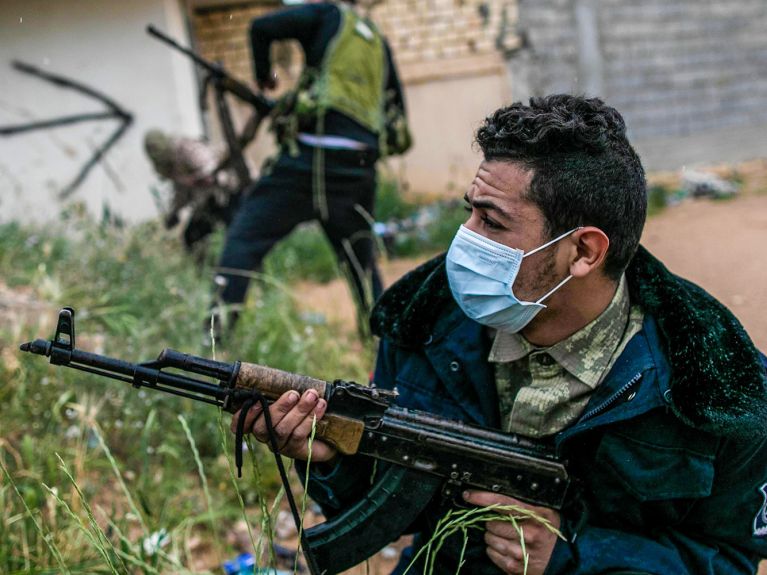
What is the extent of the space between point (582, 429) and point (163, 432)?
217cm

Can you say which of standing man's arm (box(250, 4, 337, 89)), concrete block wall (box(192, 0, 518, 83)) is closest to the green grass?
standing man's arm (box(250, 4, 337, 89))

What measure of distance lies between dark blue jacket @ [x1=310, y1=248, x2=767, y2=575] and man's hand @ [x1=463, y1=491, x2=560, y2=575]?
3 cm

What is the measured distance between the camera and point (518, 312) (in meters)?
1.79

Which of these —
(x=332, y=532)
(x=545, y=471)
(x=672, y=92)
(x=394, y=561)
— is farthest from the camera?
(x=672, y=92)

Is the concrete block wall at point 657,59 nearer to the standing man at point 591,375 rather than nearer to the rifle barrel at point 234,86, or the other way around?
the rifle barrel at point 234,86

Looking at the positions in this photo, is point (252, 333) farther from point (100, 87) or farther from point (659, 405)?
point (100, 87)

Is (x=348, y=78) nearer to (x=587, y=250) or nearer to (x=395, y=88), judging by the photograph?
(x=395, y=88)

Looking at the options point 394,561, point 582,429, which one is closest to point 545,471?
point 582,429

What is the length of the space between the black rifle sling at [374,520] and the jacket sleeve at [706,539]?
32 centimetres

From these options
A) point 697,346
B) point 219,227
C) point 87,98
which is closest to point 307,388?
point 697,346

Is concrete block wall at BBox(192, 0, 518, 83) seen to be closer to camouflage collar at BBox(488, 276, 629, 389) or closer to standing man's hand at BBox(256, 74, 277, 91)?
standing man's hand at BBox(256, 74, 277, 91)

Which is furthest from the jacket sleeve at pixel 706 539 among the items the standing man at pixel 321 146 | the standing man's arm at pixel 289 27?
the standing man's arm at pixel 289 27

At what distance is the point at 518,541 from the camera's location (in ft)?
5.75

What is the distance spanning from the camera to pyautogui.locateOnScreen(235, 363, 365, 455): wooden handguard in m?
1.69
